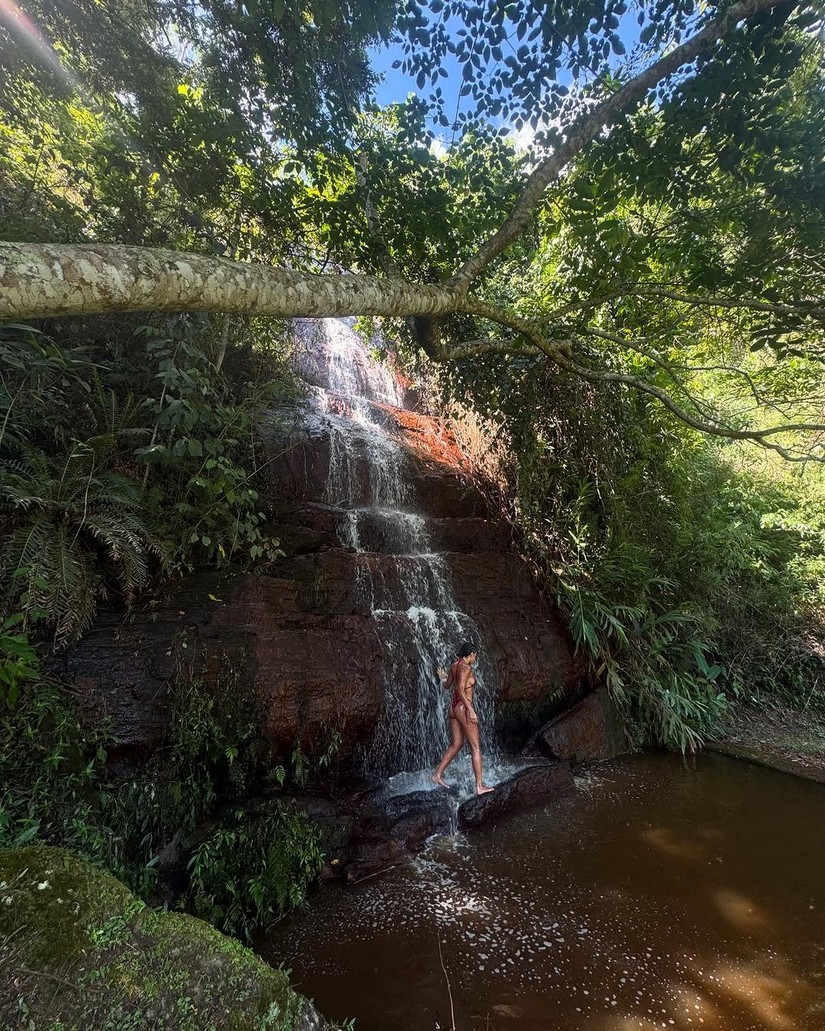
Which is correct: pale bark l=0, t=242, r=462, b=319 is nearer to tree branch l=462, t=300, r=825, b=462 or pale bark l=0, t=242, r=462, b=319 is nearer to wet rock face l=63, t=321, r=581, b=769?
tree branch l=462, t=300, r=825, b=462

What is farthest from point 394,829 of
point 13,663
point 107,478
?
point 107,478

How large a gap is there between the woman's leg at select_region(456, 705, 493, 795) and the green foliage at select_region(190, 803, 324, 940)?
1.54 metres

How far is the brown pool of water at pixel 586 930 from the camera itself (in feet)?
8.39

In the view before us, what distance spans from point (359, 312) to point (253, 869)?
381cm

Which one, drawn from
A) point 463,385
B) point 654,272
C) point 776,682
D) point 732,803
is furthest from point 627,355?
point 732,803

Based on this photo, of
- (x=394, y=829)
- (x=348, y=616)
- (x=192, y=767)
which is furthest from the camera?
(x=348, y=616)

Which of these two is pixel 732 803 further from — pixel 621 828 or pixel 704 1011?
pixel 704 1011

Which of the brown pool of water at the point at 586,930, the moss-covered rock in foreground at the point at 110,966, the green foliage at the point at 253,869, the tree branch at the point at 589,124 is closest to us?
the moss-covered rock in foreground at the point at 110,966

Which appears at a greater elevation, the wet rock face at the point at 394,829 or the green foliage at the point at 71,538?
the green foliage at the point at 71,538

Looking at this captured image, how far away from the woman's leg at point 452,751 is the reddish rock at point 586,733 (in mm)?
1264

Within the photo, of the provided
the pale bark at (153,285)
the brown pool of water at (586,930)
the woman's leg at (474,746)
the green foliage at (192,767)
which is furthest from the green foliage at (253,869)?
the pale bark at (153,285)

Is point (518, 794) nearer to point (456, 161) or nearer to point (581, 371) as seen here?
point (581, 371)

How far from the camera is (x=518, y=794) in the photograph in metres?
4.43

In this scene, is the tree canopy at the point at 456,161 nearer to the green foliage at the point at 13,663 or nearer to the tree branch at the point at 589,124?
the tree branch at the point at 589,124
